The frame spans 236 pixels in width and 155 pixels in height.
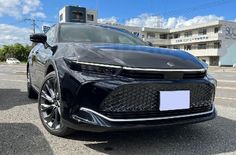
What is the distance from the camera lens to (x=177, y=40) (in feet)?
194

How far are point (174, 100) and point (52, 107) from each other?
132cm

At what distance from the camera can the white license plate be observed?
275cm

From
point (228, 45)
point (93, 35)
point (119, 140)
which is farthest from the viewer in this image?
point (228, 45)

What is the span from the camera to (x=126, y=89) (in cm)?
263

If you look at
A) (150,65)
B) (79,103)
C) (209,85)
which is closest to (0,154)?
(79,103)

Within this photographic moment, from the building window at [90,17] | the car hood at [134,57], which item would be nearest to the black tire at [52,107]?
the car hood at [134,57]

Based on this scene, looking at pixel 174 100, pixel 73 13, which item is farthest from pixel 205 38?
pixel 174 100

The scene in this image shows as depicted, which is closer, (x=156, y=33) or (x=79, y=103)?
(x=79, y=103)

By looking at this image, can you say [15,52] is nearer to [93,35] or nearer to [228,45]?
[228,45]

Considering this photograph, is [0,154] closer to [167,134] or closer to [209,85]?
[167,134]

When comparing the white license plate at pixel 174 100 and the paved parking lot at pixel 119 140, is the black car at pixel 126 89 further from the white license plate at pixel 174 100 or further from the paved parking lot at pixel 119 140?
the paved parking lot at pixel 119 140

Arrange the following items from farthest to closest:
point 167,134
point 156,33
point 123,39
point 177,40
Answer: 1. point 156,33
2. point 177,40
3. point 123,39
4. point 167,134

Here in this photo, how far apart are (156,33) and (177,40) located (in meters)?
5.94

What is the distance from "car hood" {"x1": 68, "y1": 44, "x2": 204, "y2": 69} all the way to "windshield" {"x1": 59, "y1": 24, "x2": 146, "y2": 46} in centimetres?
80
